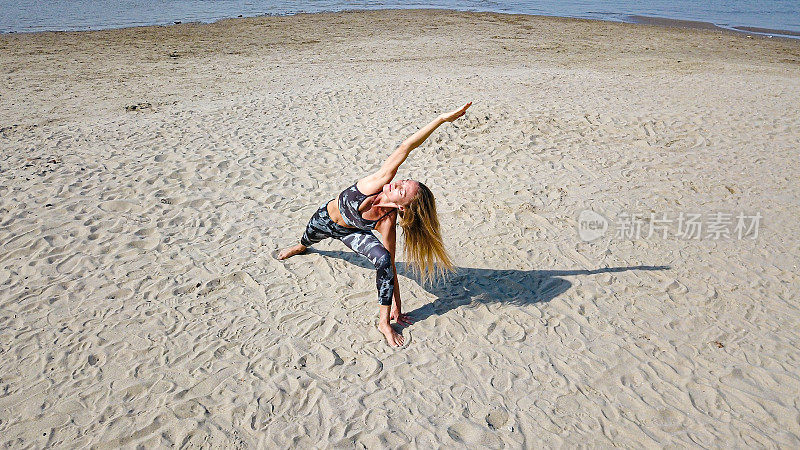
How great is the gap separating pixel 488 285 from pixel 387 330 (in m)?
1.21

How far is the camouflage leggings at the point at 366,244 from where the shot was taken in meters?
4.12

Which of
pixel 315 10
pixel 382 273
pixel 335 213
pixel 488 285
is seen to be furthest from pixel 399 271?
pixel 315 10

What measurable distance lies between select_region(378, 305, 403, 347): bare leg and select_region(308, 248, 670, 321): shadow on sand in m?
0.35

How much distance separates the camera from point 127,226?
5.71 meters

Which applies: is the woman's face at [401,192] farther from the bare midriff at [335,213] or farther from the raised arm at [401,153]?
the bare midriff at [335,213]

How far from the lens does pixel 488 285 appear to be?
503 centimetres

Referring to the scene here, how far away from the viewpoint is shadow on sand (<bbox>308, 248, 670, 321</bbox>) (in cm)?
479

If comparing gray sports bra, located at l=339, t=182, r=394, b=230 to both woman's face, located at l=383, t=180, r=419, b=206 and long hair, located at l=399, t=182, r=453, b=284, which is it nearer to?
woman's face, located at l=383, t=180, r=419, b=206

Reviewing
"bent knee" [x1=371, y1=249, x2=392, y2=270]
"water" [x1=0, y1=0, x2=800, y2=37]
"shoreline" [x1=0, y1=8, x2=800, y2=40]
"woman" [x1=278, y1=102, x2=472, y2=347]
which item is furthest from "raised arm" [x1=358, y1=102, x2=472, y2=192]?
"water" [x1=0, y1=0, x2=800, y2=37]

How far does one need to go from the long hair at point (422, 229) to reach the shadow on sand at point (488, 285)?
419 millimetres

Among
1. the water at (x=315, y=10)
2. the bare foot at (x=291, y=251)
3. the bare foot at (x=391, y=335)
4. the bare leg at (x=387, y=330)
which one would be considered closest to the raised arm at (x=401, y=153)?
the bare leg at (x=387, y=330)

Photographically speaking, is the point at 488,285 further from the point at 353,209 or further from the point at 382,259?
the point at 353,209

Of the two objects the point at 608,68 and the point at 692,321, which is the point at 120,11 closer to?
the point at 608,68

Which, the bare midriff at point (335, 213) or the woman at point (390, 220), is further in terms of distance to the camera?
the bare midriff at point (335, 213)
